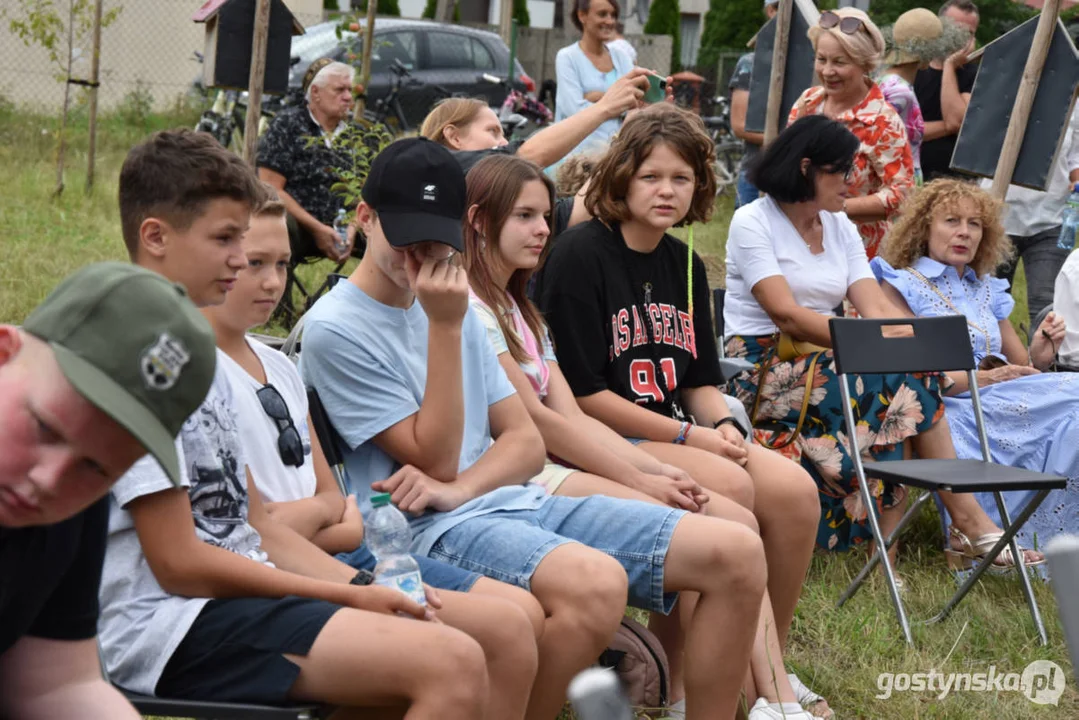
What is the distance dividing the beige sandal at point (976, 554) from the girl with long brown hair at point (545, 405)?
1654 mm

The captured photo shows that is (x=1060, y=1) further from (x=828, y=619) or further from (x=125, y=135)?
(x=125, y=135)

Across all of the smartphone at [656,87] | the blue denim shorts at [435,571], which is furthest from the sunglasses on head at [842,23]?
the blue denim shorts at [435,571]

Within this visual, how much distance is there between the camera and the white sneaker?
3621 millimetres

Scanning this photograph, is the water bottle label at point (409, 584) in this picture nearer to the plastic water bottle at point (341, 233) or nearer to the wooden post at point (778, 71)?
the wooden post at point (778, 71)

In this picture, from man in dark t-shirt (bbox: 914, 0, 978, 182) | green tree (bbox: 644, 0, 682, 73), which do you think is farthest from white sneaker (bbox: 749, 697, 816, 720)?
green tree (bbox: 644, 0, 682, 73)

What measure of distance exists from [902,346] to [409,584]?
115 inches

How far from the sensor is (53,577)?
1.78 m

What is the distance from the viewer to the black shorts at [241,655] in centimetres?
239

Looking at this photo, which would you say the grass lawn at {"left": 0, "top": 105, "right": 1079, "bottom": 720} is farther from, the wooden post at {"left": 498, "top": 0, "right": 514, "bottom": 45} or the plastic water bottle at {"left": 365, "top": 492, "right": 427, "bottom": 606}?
the wooden post at {"left": 498, "top": 0, "right": 514, "bottom": 45}

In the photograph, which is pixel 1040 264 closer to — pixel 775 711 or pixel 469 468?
pixel 775 711

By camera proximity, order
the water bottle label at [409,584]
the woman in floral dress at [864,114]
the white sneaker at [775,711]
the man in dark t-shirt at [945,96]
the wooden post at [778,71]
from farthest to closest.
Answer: the man in dark t-shirt at [945,96], the wooden post at [778,71], the woman in floral dress at [864,114], the white sneaker at [775,711], the water bottle label at [409,584]

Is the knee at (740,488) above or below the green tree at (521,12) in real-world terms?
below

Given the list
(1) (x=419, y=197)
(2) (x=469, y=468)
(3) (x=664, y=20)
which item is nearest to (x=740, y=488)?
(2) (x=469, y=468)

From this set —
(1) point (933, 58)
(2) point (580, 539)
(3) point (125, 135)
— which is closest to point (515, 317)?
(2) point (580, 539)
